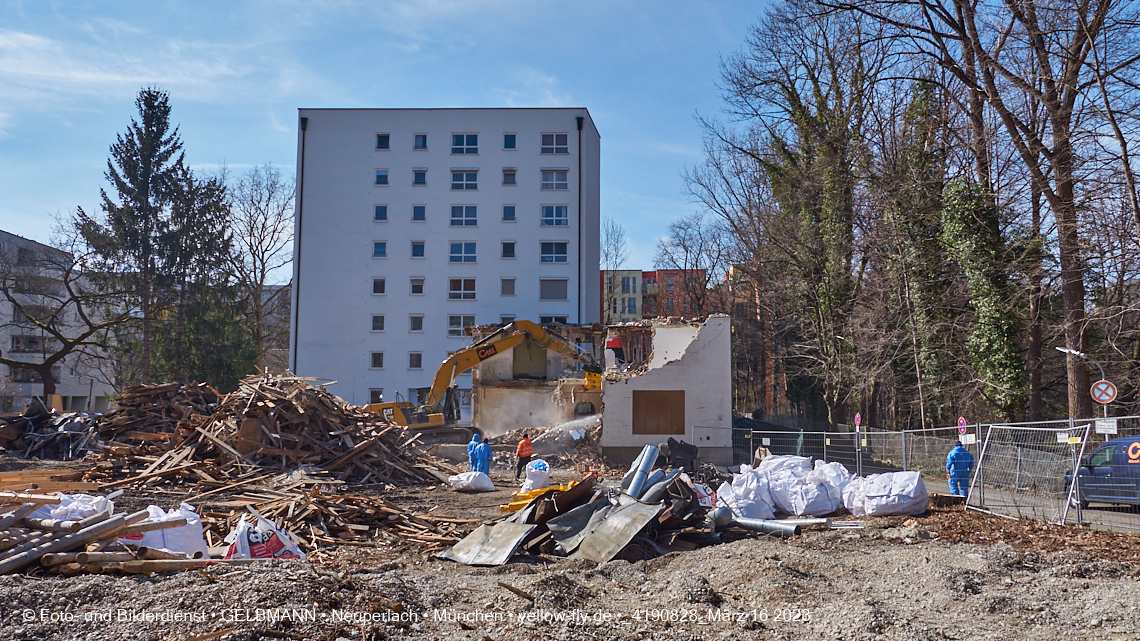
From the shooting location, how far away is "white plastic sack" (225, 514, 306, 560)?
8461mm

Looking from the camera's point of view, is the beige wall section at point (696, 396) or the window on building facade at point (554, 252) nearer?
the beige wall section at point (696, 396)

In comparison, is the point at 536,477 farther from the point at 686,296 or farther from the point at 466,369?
the point at 686,296

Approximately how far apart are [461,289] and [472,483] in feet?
96.8

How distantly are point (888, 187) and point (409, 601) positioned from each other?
77.6 feet

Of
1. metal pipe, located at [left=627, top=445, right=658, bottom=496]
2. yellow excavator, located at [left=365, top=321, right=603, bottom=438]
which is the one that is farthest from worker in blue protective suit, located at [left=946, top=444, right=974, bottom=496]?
yellow excavator, located at [left=365, top=321, right=603, bottom=438]

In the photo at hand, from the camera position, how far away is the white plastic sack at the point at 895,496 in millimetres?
13164

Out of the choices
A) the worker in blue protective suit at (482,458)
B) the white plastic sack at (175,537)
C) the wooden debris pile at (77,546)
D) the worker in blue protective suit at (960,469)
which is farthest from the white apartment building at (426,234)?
the wooden debris pile at (77,546)

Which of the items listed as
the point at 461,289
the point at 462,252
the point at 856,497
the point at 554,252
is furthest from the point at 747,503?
the point at 462,252

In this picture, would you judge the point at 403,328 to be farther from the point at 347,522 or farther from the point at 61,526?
the point at 61,526

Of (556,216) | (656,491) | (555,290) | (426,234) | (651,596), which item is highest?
(556,216)

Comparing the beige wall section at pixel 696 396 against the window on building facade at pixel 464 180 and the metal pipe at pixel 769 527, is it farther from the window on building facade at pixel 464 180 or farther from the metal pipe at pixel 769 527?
the window on building facade at pixel 464 180

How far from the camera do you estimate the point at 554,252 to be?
45844 mm

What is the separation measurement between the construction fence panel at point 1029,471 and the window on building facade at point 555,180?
114 ft

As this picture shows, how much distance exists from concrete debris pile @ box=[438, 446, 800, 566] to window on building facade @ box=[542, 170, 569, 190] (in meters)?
35.4
